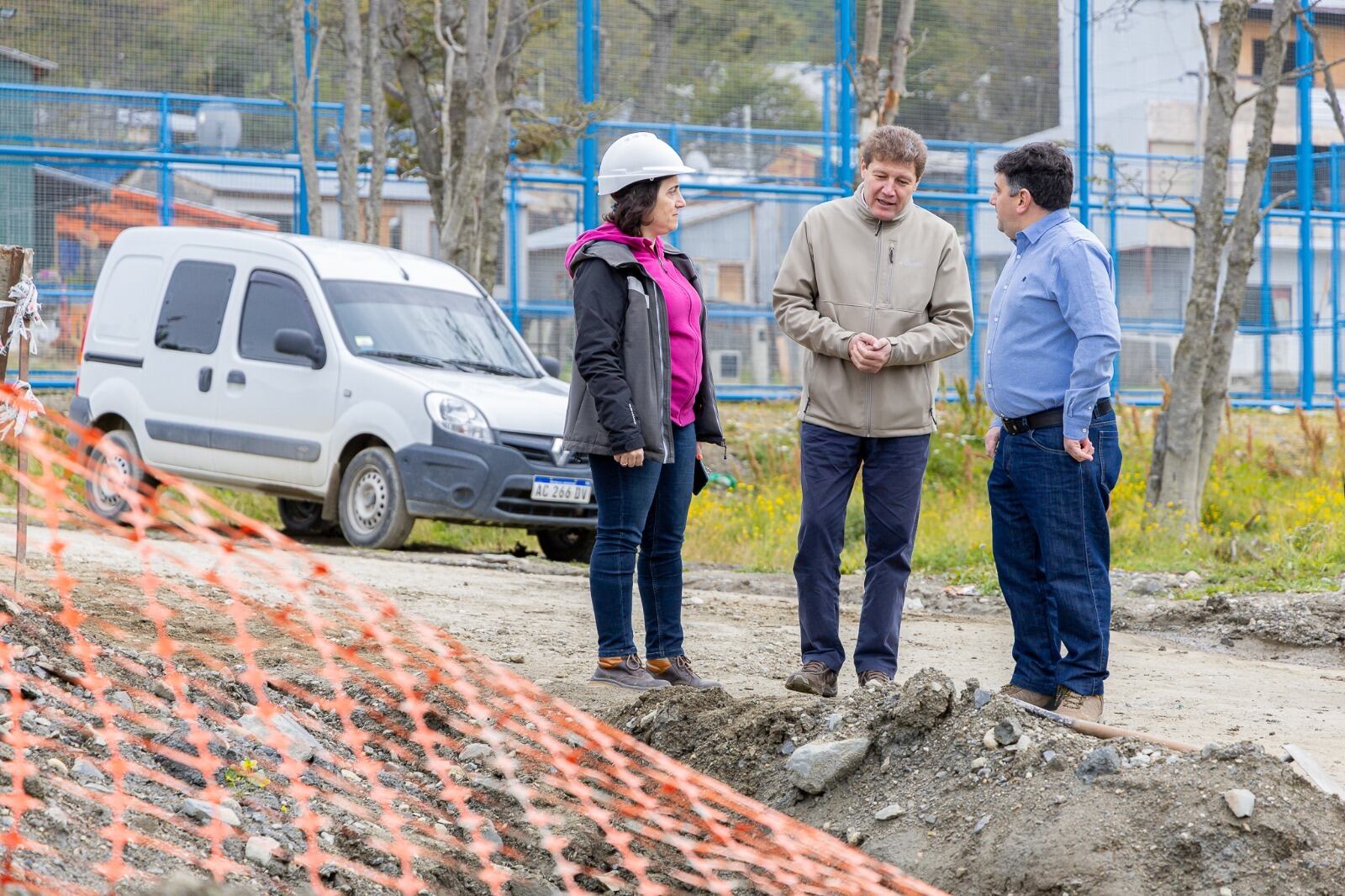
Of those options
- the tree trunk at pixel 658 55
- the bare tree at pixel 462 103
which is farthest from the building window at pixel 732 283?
the bare tree at pixel 462 103

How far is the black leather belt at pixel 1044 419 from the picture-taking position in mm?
4883

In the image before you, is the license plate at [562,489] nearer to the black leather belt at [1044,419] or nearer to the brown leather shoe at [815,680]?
the brown leather shoe at [815,680]

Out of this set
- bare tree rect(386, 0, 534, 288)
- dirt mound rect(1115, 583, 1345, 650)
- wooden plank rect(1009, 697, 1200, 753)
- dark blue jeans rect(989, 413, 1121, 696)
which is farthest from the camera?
bare tree rect(386, 0, 534, 288)

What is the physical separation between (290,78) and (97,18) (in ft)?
6.01

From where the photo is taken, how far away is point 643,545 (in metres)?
5.38

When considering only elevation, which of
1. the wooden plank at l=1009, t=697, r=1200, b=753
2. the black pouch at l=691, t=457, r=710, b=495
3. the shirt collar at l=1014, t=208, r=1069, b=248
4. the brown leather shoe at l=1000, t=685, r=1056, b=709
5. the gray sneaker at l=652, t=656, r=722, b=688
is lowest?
the brown leather shoe at l=1000, t=685, r=1056, b=709

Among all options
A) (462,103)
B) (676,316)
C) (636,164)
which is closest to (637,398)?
(676,316)

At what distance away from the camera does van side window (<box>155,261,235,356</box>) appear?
9.95 metres

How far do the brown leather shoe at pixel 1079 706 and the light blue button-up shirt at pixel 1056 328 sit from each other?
86 centimetres

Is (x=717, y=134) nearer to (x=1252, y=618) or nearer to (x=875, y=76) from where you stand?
(x=875, y=76)

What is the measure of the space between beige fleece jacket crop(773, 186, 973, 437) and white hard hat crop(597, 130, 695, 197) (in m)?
0.53

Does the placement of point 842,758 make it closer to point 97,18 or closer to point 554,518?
point 554,518

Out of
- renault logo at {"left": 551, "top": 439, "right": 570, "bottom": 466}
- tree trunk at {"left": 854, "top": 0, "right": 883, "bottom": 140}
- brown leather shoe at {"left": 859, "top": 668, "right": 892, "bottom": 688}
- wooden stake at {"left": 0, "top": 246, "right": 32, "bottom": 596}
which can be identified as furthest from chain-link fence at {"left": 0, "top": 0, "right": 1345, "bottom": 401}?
brown leather shoe at {"left": 859, "top": 668, "right": 892, "bottom": 688}

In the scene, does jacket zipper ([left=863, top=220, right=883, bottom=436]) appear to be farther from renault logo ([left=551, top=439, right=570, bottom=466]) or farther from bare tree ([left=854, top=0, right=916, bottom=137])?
bare tree ([left=854, top=0, right=916, bottom=137])
